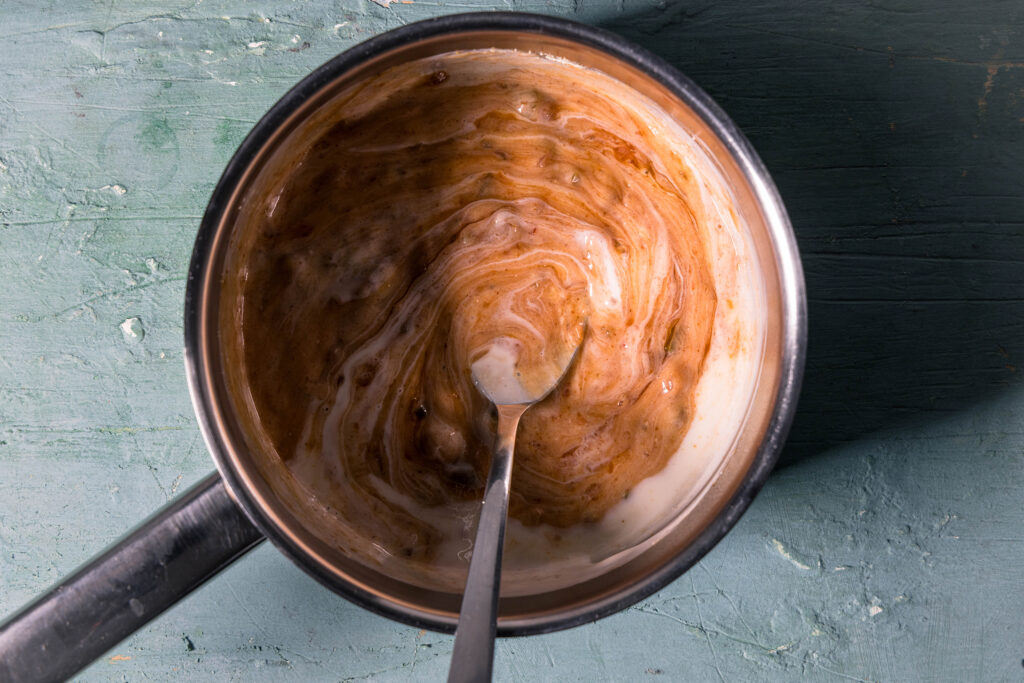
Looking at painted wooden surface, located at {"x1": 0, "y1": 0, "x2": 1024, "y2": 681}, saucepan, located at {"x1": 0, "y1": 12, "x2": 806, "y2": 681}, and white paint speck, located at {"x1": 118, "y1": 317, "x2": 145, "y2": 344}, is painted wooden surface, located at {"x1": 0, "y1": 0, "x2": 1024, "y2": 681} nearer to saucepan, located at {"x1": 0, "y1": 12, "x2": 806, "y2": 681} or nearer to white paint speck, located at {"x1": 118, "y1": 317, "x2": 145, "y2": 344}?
white paint speck, located at {"x1": 118, "y1": 317, "x2": 145, "y2": 344}

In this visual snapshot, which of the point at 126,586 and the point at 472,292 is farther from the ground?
the point at 472,292

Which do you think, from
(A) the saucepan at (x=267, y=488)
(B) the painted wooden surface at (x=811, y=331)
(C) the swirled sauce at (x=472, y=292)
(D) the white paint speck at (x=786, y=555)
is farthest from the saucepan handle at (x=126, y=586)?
(D) the white paint speck at (x=786, y=555)

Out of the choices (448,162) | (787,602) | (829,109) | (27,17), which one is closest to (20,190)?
(27,17)

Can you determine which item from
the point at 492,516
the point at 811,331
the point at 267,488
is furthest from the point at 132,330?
the point at 811,331

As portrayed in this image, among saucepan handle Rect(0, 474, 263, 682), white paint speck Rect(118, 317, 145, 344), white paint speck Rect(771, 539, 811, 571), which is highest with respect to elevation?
white paint speck Rect(118, 317, 145, 344)

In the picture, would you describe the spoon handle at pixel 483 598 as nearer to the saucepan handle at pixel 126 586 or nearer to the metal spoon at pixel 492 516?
the metal spoon at pixel 492 516

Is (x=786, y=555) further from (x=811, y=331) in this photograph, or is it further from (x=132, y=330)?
(x=132, y=330)

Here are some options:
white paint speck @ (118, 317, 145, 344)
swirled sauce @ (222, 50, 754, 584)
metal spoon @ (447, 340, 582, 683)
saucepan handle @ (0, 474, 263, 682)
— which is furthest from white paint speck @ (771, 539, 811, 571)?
white paint speck @ (118, 317, 145, 344)
